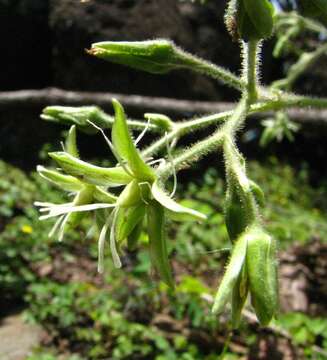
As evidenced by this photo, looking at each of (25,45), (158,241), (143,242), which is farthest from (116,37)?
(158,241)

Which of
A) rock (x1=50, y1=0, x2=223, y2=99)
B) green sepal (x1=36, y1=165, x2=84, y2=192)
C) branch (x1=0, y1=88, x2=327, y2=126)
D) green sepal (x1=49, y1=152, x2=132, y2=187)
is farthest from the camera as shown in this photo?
Answer: rock (x1=50, y1=0, x2=223, y2=99)

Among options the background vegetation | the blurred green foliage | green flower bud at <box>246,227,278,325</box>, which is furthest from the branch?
green flower bud at <box>246,227,278,325</box>

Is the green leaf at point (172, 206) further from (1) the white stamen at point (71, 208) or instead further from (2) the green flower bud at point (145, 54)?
(2) the green flower bud at point (145, 54)

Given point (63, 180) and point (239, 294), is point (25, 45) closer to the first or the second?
point (63, 180)

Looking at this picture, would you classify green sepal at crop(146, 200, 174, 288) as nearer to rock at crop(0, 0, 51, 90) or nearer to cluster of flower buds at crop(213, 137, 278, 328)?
cluster of flower buds at crop(213, 137, 278, 328)

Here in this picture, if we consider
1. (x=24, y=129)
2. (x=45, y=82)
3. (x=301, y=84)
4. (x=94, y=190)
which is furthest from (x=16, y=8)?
(x=94, y=190)

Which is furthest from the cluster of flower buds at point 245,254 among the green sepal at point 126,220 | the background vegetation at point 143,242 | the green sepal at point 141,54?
the green sepal at point 141,54

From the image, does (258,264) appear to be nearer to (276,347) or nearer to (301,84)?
(276,347)
